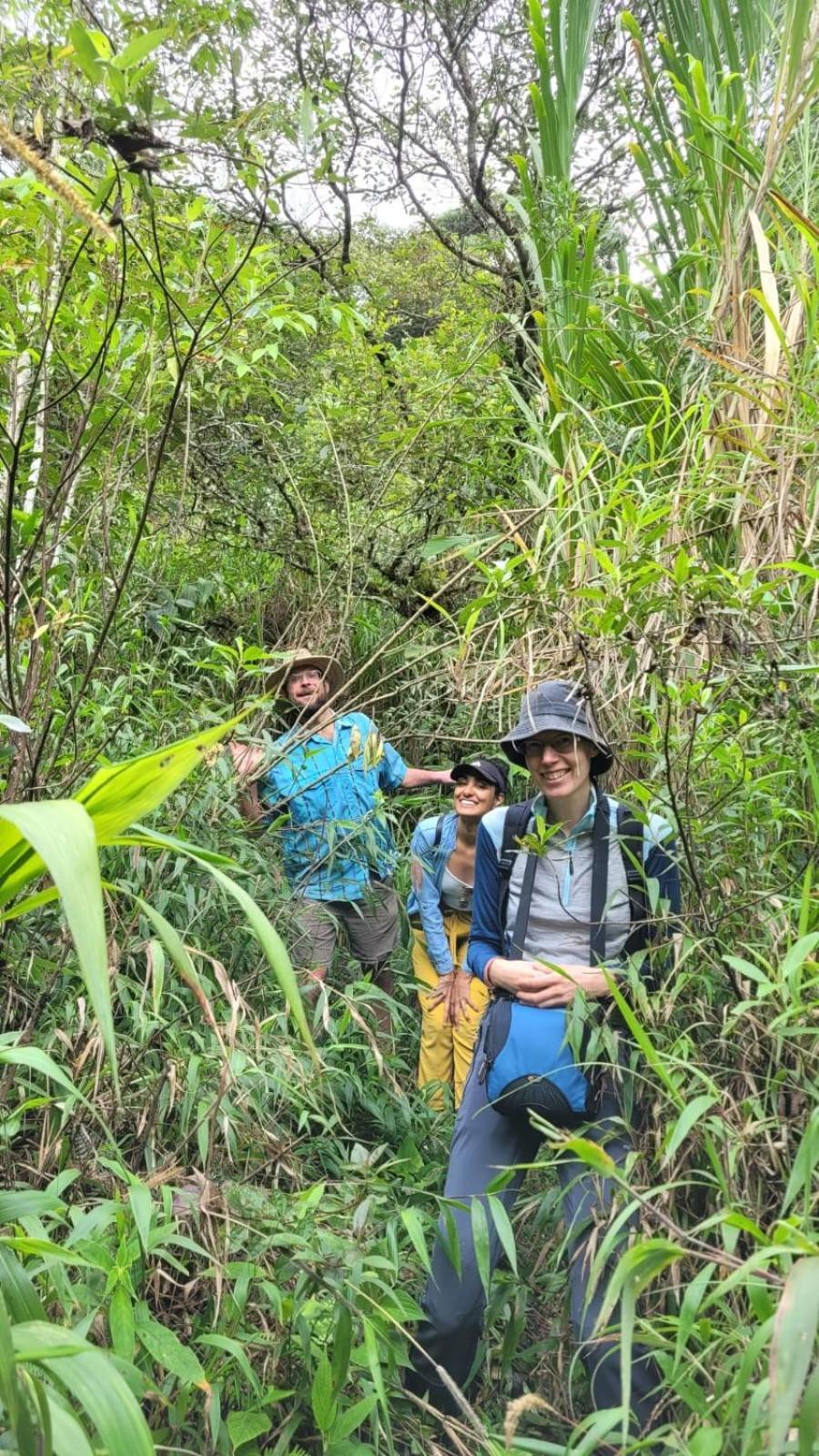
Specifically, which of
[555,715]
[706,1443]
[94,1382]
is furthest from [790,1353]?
[555,715]

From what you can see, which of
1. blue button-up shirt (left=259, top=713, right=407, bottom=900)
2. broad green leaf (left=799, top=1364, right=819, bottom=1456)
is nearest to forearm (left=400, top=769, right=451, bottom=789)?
blue button-up shirt (left=259, top=713, right=407, bottom=900)

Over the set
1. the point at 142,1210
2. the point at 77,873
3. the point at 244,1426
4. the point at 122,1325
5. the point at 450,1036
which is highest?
the point at 77,873

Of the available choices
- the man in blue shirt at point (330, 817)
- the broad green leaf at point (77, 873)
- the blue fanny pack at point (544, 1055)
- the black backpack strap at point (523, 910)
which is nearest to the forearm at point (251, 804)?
the man in blue shirt at point (330, 817)

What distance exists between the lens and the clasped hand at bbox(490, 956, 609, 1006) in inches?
79.4

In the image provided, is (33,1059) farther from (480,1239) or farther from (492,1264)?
(492,1264)

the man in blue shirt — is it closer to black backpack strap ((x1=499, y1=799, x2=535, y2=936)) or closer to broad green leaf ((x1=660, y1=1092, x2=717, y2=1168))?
black backpack strap ((x1=499, y1=799, x2=535, y2=936))

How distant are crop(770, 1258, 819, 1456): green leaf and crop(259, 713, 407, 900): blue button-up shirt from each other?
202 centimetres

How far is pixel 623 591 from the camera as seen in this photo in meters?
1.74

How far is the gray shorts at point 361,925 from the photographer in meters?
3.01

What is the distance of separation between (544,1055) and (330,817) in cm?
140

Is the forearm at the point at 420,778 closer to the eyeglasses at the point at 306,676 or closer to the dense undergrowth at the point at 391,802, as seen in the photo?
the eyeglasses at the point at 306,676

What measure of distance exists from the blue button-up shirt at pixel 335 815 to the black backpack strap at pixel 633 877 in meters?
0.85

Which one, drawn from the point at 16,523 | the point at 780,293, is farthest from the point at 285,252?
the point at 16,523

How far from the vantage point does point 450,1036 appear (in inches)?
126
